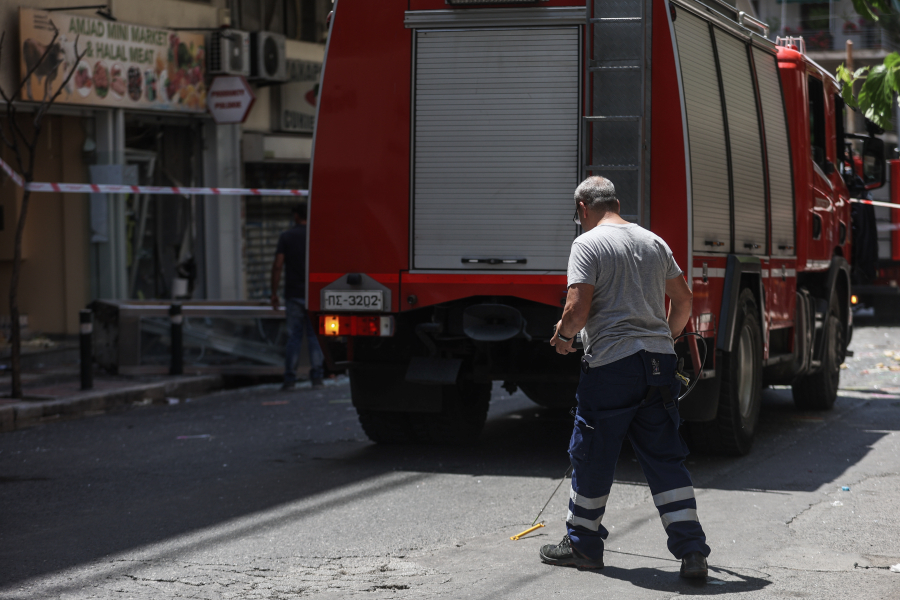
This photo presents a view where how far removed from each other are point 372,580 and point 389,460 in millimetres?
3046

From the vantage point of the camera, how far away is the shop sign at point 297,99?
19.4 metres

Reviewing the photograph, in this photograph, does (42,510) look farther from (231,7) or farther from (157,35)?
(231,7)

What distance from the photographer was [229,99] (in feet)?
57.7

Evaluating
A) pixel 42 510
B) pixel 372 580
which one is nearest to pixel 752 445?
pixel 372 580

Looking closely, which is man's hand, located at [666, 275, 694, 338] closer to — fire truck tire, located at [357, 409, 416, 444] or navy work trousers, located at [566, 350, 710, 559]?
navy work trousers, located at [566, 350, 710, 559]

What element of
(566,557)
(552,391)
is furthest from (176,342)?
(566,557)

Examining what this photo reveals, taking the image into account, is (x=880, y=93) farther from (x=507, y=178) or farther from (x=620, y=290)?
(x=620, y=290)

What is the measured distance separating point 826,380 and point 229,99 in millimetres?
10230

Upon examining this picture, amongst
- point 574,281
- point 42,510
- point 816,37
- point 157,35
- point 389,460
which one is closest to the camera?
point 574,281

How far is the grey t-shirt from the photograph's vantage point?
16.8 feet

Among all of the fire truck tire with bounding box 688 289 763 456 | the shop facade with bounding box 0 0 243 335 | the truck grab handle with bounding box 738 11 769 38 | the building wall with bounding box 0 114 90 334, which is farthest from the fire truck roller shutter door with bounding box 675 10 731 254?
the building wall with bounding box 0 114 90 334

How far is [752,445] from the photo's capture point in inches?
342

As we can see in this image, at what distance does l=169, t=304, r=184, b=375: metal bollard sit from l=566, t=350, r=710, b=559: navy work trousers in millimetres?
8417

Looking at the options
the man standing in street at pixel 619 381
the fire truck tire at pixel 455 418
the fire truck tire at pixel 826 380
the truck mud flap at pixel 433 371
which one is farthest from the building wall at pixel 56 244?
the man standing in street at pixel 619 381
